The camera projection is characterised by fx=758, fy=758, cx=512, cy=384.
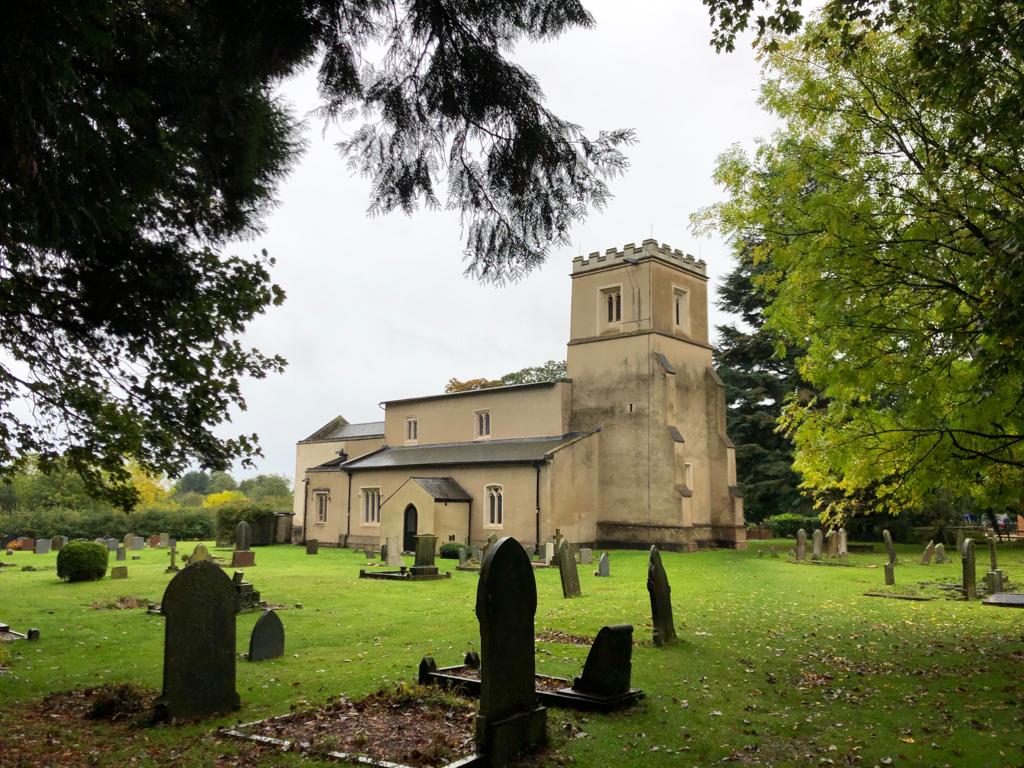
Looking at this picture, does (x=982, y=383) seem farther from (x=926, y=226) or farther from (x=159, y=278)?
(x=159, y=278)

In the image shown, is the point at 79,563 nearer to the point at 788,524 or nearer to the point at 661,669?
the point at 661,669

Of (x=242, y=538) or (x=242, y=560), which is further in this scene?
(x=242, y=538)

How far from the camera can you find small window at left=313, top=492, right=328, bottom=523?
1553 inches

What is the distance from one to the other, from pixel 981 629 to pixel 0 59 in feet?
47.0

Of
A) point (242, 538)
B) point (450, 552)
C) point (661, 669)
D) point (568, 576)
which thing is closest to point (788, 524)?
point (450, 552)

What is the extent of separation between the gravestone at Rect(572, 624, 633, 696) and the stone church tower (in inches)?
958

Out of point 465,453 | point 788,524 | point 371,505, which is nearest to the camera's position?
point 465,453

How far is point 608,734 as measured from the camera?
645cm

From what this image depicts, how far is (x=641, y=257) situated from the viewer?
34.1 metres

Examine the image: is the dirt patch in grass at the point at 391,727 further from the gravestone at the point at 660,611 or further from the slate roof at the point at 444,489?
the slate roof at the point at 444,489

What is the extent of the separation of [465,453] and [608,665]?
1139 inches

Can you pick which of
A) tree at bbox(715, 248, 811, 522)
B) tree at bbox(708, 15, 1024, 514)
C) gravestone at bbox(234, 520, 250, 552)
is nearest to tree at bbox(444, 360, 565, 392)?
tree at bbox(715, 248, 811, 522)

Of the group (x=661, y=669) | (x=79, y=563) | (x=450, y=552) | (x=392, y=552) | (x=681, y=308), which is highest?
(x=681, y=308)

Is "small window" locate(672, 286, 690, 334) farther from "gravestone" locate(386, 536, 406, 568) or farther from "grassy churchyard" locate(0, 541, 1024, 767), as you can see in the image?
"grassy churchyard" locate(0, 541, 1024, 767)
